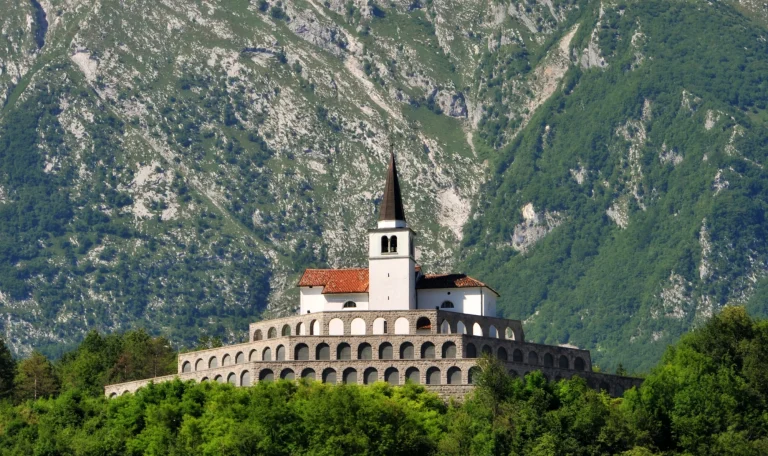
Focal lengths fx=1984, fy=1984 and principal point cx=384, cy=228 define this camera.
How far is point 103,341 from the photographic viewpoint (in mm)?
199875

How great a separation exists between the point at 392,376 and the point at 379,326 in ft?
15.9

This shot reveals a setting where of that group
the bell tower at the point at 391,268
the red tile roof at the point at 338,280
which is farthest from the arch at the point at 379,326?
the red tile roof at the point at 338,280

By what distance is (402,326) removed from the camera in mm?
160125

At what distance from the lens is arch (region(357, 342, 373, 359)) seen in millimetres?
158875

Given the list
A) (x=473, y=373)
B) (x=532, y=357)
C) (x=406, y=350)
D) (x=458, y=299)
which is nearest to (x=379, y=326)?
(x=406, y=350)

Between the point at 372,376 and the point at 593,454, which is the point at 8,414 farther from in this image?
the point at 593,454

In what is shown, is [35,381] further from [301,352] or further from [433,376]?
[433,376]

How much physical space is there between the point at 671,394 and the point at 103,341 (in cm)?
7071

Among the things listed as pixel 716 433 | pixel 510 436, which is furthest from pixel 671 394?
pixel 510 436

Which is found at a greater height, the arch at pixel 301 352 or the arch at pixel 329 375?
the arch at pixel 301 352

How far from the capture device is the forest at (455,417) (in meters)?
143

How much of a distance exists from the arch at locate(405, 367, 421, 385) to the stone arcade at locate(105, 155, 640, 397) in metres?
0.11

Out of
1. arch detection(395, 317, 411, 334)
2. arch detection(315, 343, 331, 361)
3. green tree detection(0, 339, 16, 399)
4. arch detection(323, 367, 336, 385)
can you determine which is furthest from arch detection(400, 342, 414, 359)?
green tree detection(0, 339, 16, 399)

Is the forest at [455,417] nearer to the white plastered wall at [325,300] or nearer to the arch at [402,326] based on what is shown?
the arch at [402,326]
